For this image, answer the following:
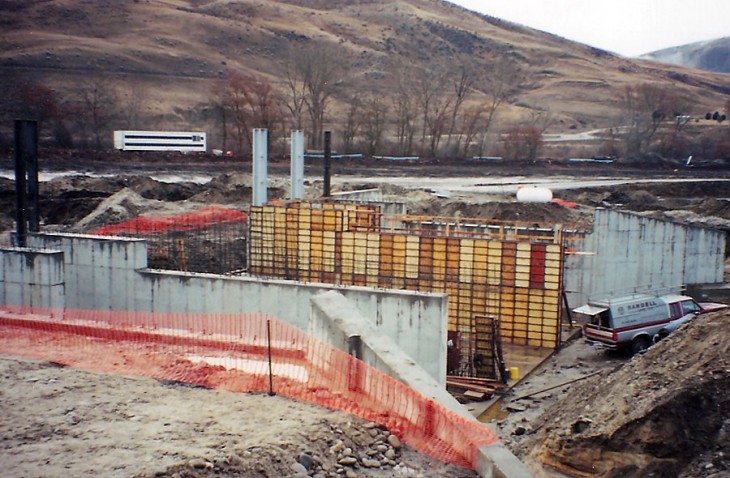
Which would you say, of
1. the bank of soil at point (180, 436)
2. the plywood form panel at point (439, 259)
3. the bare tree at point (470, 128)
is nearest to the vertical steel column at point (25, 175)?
the bank of soil at point (180, 436)

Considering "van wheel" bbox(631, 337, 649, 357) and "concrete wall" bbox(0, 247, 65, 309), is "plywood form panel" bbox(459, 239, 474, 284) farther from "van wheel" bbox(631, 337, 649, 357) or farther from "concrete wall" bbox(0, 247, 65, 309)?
"concrete wall" bbox(0, 247, 65, 309)

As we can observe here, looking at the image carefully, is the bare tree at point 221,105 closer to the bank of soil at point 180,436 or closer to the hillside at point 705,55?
the bank of soil at point 180,436

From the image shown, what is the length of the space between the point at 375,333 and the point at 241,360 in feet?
6.36

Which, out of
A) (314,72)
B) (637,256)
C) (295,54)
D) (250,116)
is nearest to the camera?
(637,256)

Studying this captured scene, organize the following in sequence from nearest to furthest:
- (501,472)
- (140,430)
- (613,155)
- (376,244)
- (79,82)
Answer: (501,472), (140,430), (376,244), (613,155), (79,82)

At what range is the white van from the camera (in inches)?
617

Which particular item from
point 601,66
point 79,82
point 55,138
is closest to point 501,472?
point 55,138

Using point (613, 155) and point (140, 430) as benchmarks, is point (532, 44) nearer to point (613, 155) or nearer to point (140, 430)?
point (613, 155)

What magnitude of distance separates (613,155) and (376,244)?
4554 centimetres

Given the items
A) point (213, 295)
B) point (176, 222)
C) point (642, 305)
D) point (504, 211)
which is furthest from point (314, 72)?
point (213, 295)

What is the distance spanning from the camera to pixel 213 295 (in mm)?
14664

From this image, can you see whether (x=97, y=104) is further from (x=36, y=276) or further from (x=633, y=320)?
(x=633, y=320)

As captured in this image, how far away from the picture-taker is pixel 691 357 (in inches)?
390

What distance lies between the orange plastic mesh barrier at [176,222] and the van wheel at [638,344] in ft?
41.2
